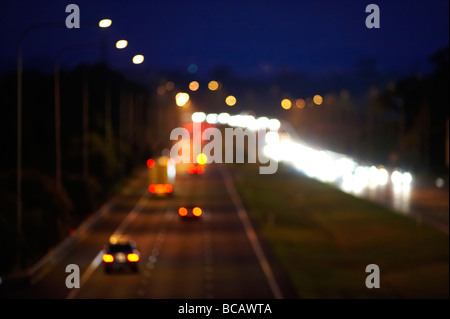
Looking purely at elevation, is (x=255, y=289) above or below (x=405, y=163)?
below

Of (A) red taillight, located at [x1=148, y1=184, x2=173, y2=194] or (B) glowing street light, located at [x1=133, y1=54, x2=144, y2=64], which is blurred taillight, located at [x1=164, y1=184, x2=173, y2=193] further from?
(B) glowing street light, located at [x1=133, y1=54, x2=144, y2=64]

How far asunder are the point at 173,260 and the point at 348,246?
12929 mm

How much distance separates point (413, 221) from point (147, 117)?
7272 centimetres

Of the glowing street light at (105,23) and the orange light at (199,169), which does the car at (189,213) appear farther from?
the orange light at (199,169)

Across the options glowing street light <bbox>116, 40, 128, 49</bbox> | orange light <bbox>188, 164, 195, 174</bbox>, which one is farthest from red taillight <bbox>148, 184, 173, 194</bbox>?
glowing street light <bbox>116, 40, 128, 49</bbox>

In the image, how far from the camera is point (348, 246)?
4838 cm

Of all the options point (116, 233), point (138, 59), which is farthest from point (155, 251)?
point (138, 59)

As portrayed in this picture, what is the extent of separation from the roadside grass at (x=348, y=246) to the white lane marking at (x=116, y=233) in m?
7.16

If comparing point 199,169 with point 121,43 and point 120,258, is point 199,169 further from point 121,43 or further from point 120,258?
point 121,43

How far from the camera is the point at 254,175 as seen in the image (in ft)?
379

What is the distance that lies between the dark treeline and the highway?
1484 mm

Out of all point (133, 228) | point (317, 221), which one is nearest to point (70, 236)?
point (133, 228)

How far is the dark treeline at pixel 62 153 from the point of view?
40.2m
